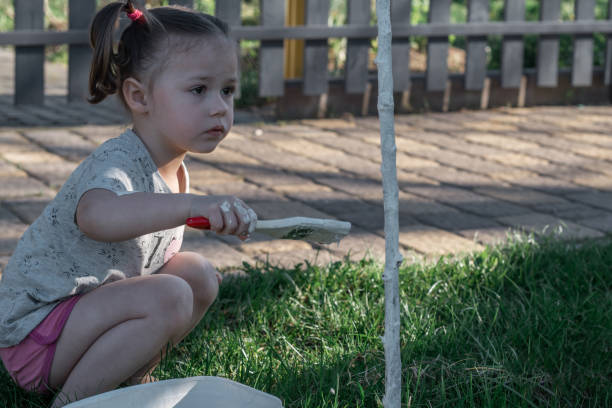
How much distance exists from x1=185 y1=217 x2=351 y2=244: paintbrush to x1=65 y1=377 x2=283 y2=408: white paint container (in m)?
0.31

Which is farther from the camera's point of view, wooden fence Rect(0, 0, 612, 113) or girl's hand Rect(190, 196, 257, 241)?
wooden fence Rect(0, 0, 612, 113)

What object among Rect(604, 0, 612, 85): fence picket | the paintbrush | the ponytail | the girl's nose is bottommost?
the paintbrush

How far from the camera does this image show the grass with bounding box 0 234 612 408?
1950mm

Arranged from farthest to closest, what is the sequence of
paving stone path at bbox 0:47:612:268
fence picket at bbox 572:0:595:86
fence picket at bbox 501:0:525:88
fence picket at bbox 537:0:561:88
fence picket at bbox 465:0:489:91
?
fence picket at bbox 572:0:595:86, fence picket at bbox 537:0:561:88, fence picket at bbox 501:0:525:88, fence picket at bbox 465:0:489:91, paving stone path at bbox 0:47:612:268

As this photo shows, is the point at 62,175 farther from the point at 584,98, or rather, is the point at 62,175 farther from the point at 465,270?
the point at 584,98

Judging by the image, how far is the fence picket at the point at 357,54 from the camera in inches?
238

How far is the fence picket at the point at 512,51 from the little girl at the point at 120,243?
4886 millimetres

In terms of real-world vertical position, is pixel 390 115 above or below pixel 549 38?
below

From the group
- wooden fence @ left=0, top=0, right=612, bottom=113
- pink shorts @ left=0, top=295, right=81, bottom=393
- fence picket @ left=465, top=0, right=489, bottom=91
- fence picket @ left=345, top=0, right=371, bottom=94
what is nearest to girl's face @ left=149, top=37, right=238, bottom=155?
pink shorts @ left=0, top=295, right=81, bottom=393

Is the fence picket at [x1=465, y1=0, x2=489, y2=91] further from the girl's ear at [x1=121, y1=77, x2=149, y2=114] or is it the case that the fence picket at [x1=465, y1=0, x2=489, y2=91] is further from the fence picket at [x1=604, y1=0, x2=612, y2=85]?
the girl's ear at [x1=121, y1=77, x2=149, y2=114]

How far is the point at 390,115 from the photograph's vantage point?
157cm

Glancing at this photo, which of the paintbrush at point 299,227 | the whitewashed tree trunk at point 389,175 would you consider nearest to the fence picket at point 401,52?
the paintbrush at point 299,227

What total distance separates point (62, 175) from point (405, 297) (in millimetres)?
2218

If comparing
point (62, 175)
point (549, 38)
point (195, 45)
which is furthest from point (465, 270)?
point (549, 38)
